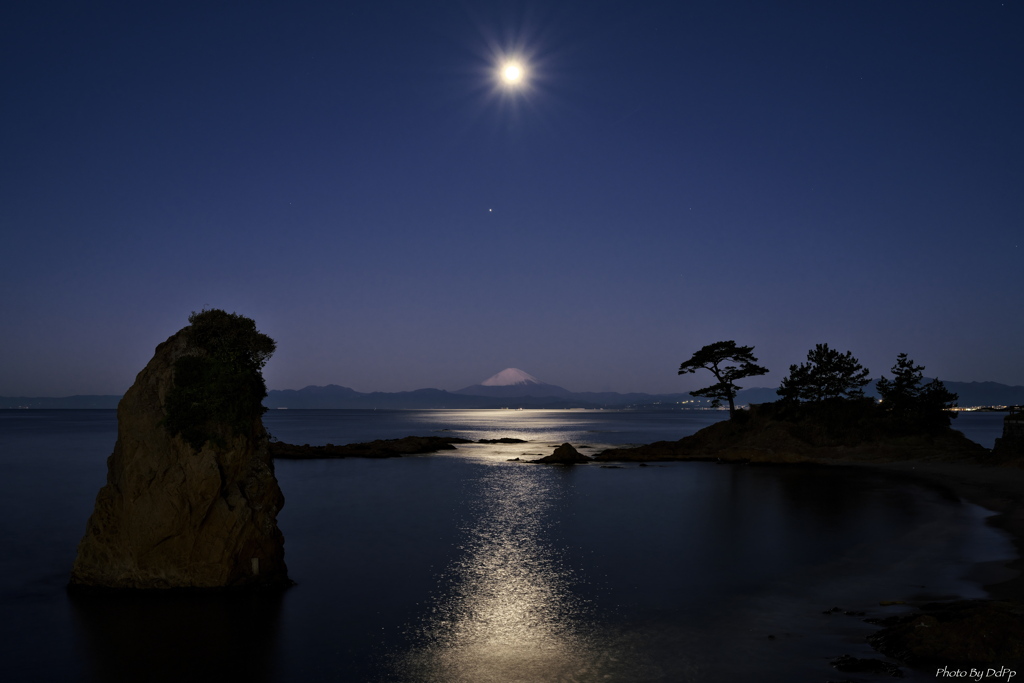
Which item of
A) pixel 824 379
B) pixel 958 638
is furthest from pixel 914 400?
pixel 958 638

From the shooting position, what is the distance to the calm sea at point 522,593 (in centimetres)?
1136

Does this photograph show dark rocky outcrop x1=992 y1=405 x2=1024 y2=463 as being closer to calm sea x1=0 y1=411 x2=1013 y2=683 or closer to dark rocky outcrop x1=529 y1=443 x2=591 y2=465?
calm sea x1=0 y1=411 x2=1013 y2=683

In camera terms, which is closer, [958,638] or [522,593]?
[958,638]

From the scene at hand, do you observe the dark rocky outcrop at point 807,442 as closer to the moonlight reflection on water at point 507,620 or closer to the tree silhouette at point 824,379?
the tree silhouette at point 824,379

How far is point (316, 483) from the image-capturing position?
41812 mm

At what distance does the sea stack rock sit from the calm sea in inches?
30.9

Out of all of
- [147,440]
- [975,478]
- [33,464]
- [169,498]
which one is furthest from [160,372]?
[33,464]

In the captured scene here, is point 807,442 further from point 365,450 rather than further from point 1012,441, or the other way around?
point 365,450

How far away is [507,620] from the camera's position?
13.6 metres

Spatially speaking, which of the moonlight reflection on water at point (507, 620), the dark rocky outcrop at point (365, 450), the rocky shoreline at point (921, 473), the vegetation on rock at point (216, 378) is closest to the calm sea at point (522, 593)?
the moonlight reflection on water at point (507, 620)

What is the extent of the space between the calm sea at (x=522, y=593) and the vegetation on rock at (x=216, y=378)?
4067 millimetres

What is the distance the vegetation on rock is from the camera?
15.0 m

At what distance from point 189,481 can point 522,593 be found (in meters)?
8.79

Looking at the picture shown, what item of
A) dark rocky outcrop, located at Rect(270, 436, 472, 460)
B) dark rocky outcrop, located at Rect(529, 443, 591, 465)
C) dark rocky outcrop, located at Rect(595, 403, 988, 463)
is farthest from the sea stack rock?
dark rocky outcrop, located at Rect(270, 436, 472, 460)
